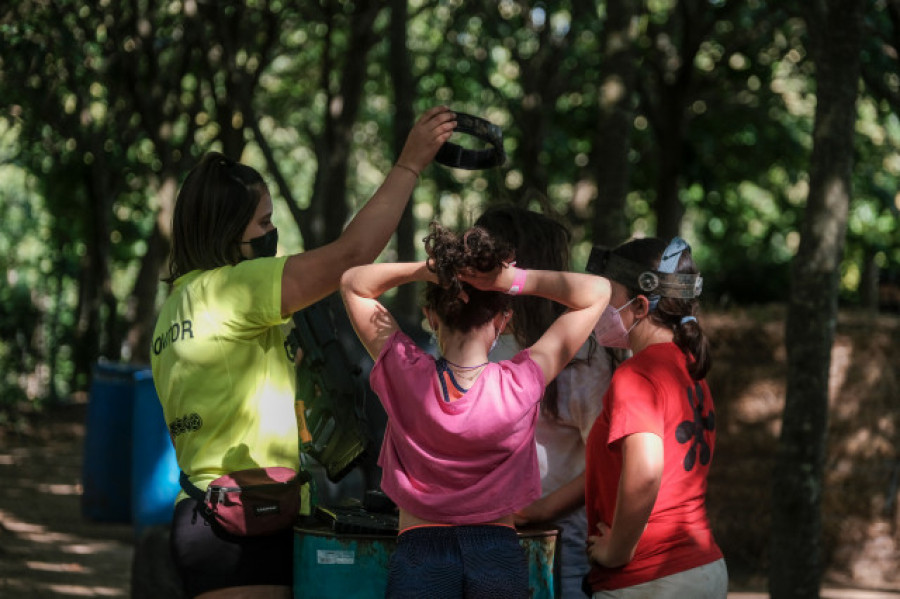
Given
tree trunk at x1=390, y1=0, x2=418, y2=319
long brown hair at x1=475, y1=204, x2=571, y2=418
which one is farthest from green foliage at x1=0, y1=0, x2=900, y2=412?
long brown hair at x1=475, y1=204, x2=571, y2=418

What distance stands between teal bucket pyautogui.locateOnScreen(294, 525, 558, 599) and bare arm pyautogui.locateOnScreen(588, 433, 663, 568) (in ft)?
0.65

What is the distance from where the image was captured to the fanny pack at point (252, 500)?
2836mm

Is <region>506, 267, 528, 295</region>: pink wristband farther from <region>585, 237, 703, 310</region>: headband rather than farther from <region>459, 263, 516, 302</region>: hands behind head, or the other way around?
<region>585, 237, 703, 310</region>: headband

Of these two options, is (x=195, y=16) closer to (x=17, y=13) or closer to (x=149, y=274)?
(x=17, y=13)

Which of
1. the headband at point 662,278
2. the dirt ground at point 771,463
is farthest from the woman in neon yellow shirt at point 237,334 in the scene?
the dirt ground at point 771,463

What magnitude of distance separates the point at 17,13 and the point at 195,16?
63.8 inches

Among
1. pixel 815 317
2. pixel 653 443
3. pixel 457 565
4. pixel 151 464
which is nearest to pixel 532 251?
pixel 653 443

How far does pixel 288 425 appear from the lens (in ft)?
9.90

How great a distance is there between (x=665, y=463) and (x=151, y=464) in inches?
190

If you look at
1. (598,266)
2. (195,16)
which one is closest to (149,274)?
(195,16)

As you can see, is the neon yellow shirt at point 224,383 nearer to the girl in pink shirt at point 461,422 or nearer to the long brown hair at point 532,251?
the girl in pink shirt at point 461,422

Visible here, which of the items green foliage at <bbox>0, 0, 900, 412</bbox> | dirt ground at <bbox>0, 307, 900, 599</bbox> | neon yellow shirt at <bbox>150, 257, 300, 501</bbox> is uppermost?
green foliage at <bbox>0, 0, 900, 412</bbox>

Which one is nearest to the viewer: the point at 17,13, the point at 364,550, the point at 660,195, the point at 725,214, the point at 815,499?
the point at 364,550

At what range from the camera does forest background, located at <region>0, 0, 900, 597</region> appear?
5.72 meters
